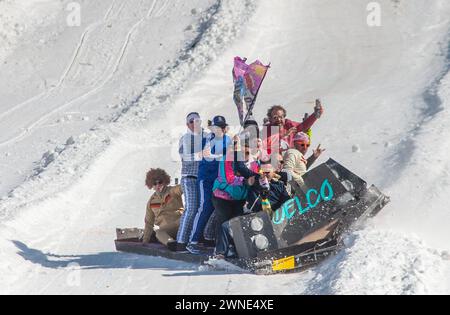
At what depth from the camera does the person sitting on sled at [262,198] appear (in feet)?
33.9

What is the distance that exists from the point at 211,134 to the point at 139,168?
4880 mm

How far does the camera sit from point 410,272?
28.5ft

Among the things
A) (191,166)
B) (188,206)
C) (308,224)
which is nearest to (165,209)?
(188,206)

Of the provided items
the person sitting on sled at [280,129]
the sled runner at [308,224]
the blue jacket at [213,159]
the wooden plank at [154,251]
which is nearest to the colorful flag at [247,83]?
the person sitting on sled at [280,129]

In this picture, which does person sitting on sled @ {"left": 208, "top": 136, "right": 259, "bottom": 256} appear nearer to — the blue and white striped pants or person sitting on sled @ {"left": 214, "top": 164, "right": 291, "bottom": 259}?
person sitting on sled @ {"left": 214, "top": 164, "right": 291, "bottom": 259}

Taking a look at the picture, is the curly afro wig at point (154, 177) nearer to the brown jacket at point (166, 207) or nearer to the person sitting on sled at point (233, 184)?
the brown jacket at point (166, 207)

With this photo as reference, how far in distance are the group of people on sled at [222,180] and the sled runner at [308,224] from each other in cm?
17

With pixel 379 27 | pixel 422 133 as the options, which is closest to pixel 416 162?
pixel 422 133

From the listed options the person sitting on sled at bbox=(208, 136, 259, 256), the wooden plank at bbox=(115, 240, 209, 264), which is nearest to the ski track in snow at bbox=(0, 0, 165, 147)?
the wooden plank at bbox=(115, 240, 209, 264)

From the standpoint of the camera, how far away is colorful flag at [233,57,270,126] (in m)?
12.0

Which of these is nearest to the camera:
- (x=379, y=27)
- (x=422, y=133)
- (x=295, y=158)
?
(x=295, y=158)

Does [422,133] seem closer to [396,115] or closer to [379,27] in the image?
[396,115]

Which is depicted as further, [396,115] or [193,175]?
[396,115]

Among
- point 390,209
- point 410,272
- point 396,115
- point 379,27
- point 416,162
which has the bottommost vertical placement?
point 410,272
